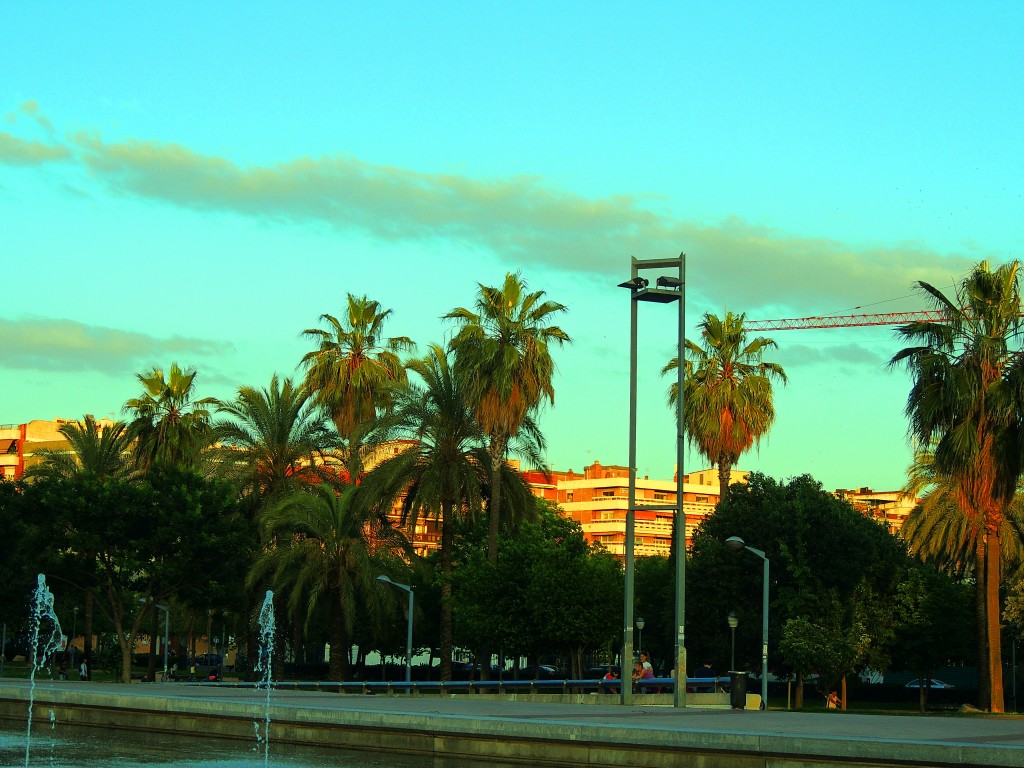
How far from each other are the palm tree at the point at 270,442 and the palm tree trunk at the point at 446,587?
4.92 meters

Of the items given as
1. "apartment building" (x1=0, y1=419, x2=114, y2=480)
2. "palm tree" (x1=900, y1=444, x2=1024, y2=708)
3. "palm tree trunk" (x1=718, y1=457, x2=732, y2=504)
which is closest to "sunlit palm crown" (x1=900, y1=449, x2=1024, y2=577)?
"palm tree" (x1=900, y1=444, x2=1024, y2=708)

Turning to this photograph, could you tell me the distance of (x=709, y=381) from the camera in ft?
175

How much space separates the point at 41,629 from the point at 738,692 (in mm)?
43810

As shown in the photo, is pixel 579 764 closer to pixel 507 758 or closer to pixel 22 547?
pixel 507 758

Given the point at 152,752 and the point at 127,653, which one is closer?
the point at 152,752

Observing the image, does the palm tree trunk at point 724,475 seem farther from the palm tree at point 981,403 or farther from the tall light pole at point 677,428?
the tall light pole at point 677,428

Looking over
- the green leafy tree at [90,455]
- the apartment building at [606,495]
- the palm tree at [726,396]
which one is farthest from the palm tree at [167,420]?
the apartment building at [606,495]

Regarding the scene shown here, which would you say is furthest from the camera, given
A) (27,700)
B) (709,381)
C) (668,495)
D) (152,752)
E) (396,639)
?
(668,495)

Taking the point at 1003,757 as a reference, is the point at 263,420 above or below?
above

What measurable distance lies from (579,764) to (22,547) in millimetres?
30735

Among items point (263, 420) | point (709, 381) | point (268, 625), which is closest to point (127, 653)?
point (268, 625)

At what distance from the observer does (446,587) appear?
45375 mm

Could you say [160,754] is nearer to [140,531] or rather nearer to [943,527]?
[140,531]

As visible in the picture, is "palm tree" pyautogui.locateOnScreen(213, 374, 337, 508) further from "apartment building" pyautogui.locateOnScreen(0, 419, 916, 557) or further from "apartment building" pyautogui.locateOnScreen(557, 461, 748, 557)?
"apartment building" pyautogui.locateOnScreen(557, 461, 748, 557)
